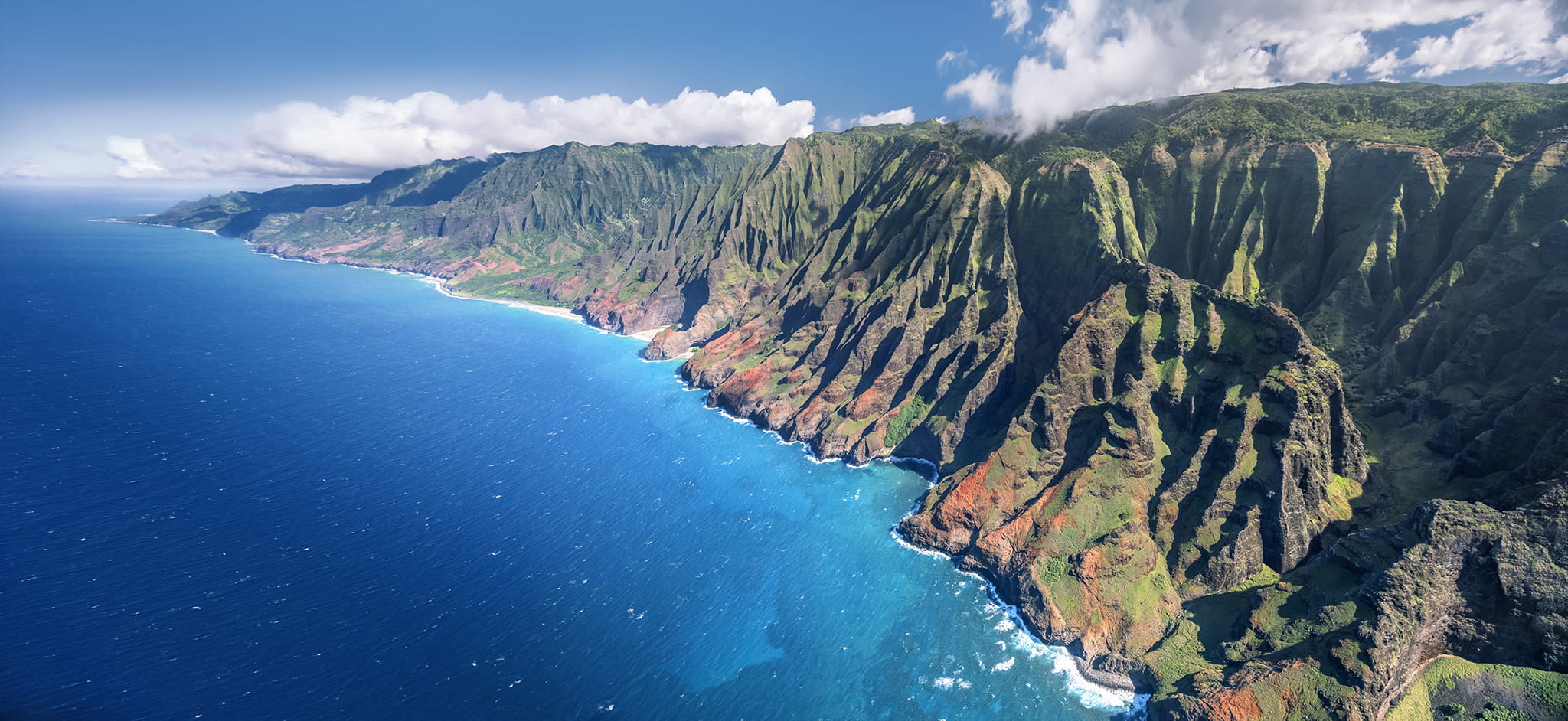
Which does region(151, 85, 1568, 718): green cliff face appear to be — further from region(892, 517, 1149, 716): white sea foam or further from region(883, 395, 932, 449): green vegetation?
region(892, 517, 1149, 716): white sea foam

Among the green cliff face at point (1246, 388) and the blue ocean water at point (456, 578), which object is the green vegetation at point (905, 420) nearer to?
the green cliff face at point (1246, 388)

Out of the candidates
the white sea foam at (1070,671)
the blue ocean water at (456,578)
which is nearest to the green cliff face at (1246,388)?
the white sea foam at (1070,671)

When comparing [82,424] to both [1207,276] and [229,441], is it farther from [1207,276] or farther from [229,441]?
[1207,276]

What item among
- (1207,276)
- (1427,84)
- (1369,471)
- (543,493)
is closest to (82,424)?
(543,493)

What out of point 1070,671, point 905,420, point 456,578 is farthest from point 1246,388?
point 456,578

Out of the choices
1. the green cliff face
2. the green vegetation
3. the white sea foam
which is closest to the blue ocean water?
the white sea foam

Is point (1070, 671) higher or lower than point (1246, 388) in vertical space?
lower

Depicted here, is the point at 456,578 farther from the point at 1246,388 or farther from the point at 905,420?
the point at 1246,388
